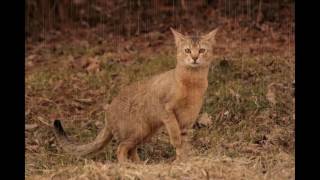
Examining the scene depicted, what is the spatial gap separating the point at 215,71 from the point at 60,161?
10.9 ft

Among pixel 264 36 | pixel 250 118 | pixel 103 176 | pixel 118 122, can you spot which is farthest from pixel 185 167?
pixel 264 36

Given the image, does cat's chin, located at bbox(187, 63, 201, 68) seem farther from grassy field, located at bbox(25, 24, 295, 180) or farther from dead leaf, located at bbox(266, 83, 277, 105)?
dead leaf, located at bbox(266, 83, 277, 105)

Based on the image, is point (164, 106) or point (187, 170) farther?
point (164, 106)

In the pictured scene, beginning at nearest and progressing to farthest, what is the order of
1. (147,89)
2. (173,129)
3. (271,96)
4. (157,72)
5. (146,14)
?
(173,129), (147,89), (271,96), (157,72), (146,14)

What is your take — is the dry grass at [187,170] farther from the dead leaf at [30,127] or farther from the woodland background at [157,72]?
the dead leaf at [30,127]

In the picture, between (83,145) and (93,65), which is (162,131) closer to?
(83,145)

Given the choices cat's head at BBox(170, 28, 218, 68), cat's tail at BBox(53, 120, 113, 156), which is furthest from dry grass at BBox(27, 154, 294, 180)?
cat's head at BBox(170, 28, 218, 68)

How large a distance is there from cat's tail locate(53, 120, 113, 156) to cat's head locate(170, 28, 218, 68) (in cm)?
125

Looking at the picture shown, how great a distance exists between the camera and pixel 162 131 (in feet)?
31.8

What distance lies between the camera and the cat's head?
8.26 meters

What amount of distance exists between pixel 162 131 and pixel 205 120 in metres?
0.58

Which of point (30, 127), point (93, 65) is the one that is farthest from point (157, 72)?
point (30, 127)

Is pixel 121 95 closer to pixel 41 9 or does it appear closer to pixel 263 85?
pixel 263 85

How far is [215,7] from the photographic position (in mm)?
13984
